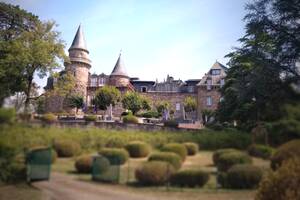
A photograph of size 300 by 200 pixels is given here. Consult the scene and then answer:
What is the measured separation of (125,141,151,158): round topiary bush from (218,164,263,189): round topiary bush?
1163mm

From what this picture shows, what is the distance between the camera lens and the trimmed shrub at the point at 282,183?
645 cm

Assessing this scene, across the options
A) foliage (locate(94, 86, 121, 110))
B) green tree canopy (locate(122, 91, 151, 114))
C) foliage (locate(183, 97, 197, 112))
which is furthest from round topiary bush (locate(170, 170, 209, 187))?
foliage (locate(183, 97, 197, 112))

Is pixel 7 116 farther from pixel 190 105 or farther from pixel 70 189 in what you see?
pixel 190 105

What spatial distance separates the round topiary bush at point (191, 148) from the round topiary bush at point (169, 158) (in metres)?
0.28

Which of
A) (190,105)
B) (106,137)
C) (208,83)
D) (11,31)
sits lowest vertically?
(106,137)

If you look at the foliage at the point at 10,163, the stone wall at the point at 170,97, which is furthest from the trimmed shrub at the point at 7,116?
the stone wall at the point at 170,97

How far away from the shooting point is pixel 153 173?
5594 mm

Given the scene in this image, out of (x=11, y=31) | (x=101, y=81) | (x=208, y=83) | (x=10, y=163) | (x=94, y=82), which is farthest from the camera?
(x=101, y=81)

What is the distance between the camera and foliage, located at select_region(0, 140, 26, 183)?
5.48 meters

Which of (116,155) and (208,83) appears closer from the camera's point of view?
(116,155)

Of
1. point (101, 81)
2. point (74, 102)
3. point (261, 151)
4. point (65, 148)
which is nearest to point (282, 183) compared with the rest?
point (261, 151)

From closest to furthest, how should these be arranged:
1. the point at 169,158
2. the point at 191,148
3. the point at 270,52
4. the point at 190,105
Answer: the point at 169,158 < the point at 191,148 < the point at 270,52 < the point at 190,105

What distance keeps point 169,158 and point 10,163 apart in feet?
7.21

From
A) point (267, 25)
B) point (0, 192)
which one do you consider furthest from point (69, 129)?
point (267, 25)
